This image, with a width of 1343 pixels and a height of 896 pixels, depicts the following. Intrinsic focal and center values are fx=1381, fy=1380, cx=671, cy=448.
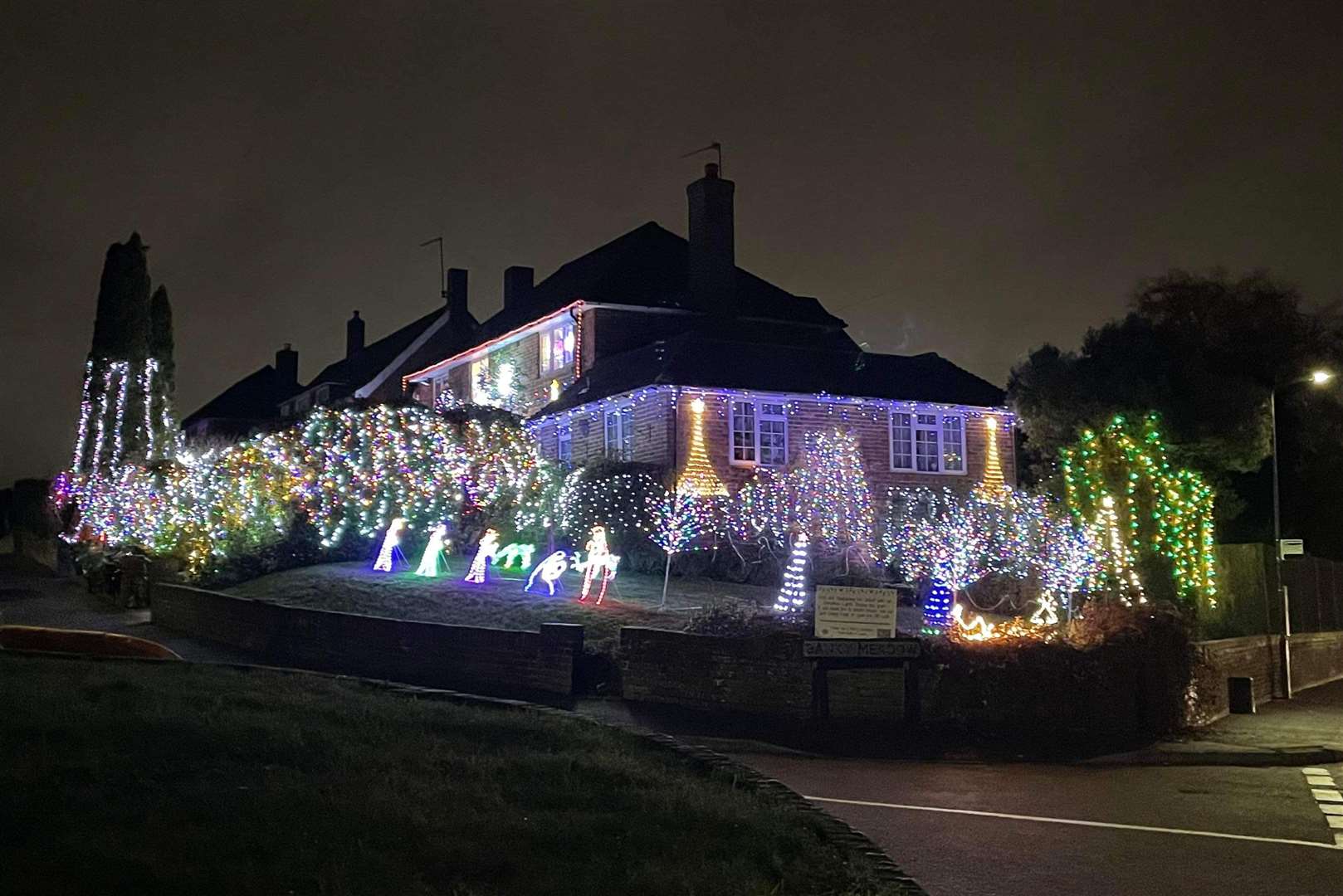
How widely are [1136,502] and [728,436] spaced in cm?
1368

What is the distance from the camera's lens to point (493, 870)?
6586mm

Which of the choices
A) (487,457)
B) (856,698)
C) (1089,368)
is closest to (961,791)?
(856,698)

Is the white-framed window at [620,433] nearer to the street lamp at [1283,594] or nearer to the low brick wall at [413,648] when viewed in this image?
the low brick wall at [413,648]

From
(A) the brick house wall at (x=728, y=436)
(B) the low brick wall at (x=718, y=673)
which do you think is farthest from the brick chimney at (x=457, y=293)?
(B) the low brick wall at (x=718, y=673)

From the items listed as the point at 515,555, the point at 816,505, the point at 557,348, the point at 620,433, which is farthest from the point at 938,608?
the point at 557,348

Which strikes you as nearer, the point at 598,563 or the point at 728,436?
the point at 598,563

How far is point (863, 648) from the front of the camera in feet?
57.2

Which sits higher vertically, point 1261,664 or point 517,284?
point 517,284

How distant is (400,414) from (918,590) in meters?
11.9

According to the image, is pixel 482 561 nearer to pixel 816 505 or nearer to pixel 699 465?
pixel 816 505

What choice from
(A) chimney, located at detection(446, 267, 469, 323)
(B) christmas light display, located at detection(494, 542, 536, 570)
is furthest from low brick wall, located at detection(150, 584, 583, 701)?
(A) chimney, located at detection(446, 267, 469, 323)

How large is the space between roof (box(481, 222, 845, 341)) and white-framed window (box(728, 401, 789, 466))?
7.78 m

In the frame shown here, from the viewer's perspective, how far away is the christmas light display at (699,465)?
3403 centimetres

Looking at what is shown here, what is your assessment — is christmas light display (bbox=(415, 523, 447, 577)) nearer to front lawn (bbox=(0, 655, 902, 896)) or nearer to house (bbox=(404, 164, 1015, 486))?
house (bbox=(404, 164, 1015, 486))
